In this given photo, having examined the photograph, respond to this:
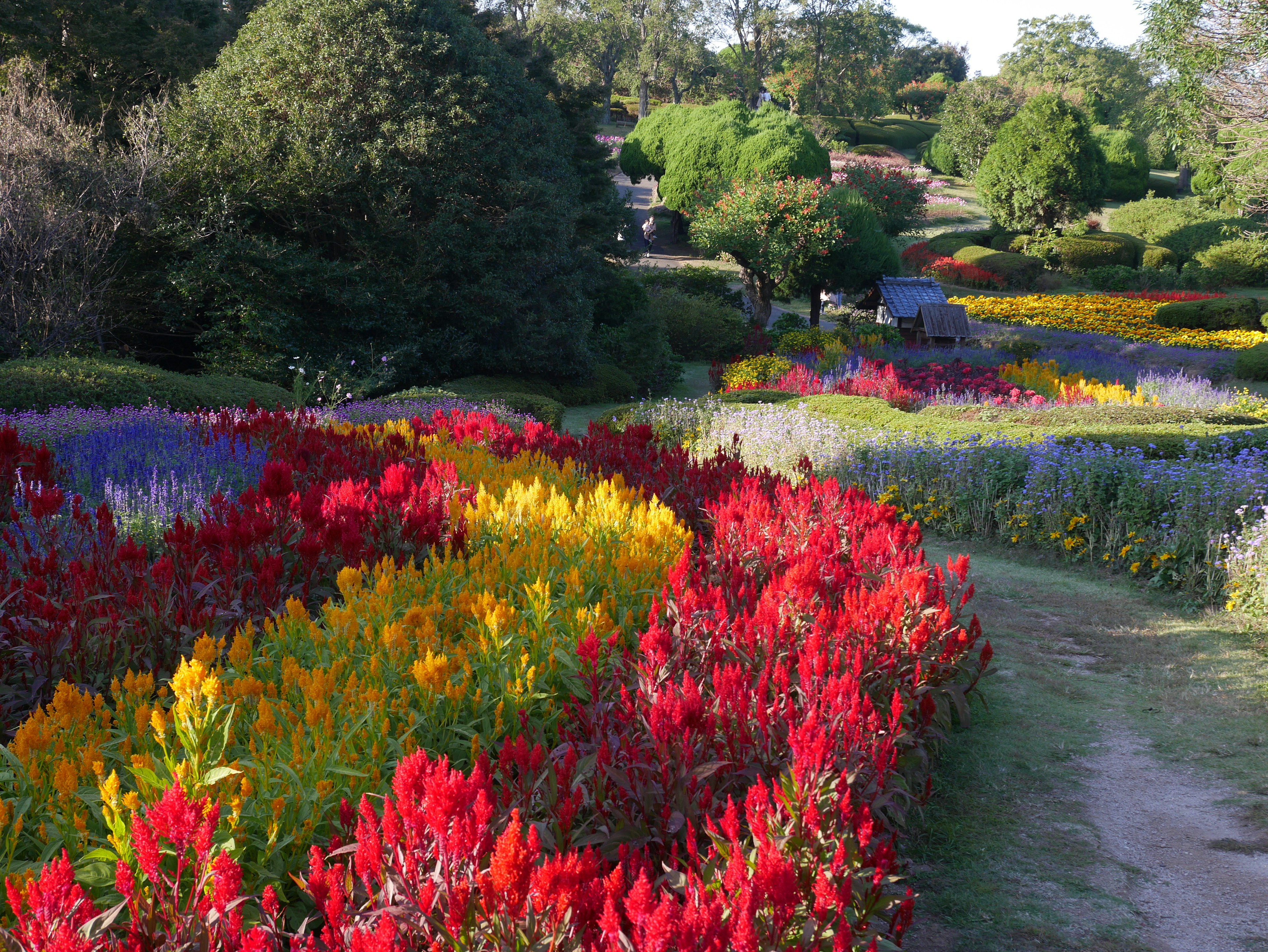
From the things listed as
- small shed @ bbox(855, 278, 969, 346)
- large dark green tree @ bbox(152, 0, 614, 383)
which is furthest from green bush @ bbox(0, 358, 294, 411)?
small shed @ bbox(855, 278, 969, 346)

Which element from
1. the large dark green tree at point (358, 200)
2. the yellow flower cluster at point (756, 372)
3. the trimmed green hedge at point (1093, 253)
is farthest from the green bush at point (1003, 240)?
the large dark green tree at point (358, 200)

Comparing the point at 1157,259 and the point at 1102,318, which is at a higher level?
the point at 1157,259

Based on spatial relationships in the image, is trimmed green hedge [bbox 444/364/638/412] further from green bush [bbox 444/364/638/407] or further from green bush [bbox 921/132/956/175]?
green bush [bbox 921/132/956/175]

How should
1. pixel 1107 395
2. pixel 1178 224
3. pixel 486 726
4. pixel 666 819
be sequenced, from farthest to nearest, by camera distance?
pixel 1178 224, pixel 1107 395, pixel 486 726, pixel 666 819

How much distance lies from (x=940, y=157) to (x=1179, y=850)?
180 feet

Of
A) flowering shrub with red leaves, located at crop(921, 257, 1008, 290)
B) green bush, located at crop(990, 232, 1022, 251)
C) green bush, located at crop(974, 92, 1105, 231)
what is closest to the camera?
flowering shrub with red leaves, located at crop(921, 257, 1008, 290)

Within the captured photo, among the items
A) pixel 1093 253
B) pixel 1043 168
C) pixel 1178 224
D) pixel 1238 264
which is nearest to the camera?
pixel 1238 264

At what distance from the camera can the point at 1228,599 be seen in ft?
20.5

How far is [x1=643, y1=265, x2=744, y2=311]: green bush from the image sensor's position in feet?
81.5

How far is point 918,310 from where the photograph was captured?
1991cm

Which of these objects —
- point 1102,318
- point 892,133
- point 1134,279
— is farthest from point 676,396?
point 892,133

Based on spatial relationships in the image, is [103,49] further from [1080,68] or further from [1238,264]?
[1080,68]

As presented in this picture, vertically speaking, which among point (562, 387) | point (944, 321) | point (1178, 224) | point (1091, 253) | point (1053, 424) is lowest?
point (1053, 424)

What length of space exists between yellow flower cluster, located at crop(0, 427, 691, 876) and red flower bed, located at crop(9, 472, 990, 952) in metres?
0.14
